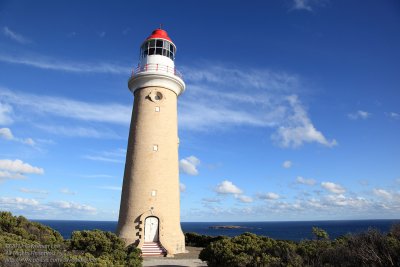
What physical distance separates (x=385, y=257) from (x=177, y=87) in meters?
15.6

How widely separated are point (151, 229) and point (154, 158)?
4.22 meters

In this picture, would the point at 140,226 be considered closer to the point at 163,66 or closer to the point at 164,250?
the point at 164,250

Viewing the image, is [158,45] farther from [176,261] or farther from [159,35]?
[176,261]

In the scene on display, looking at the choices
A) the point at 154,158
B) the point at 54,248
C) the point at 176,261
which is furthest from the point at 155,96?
the point at 54,248

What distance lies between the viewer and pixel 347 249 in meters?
11.1

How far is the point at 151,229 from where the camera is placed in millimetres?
19469

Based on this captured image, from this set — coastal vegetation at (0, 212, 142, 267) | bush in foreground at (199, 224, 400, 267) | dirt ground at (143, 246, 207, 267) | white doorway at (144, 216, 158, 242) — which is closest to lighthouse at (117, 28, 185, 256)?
white doorway at (144, 216, 158, 242)

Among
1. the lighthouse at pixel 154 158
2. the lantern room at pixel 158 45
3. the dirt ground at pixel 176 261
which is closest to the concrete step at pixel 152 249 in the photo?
the lighthouse at pixel 154 158

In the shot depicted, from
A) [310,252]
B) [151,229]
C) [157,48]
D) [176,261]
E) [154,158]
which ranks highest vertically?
[157,48]

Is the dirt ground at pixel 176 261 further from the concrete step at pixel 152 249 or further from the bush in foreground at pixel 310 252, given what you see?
the bush in foreground at pixel 310 252

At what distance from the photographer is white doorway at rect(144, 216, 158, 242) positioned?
19406 millimetres

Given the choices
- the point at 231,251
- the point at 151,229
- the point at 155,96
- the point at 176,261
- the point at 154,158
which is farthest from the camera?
the point at 155,96

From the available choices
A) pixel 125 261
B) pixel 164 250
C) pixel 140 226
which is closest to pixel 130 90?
pixel 140 226

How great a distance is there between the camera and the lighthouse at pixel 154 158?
1941 centimetres
